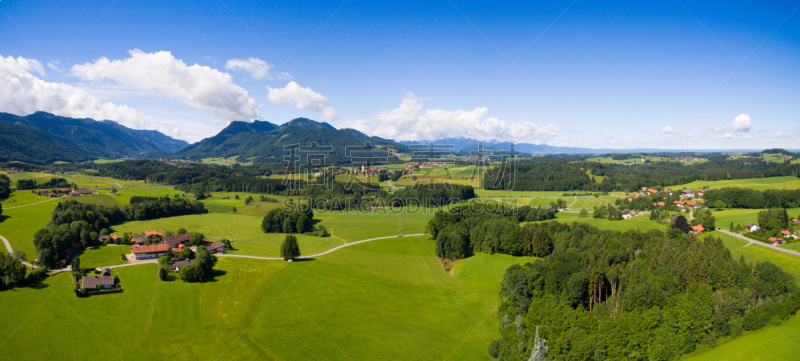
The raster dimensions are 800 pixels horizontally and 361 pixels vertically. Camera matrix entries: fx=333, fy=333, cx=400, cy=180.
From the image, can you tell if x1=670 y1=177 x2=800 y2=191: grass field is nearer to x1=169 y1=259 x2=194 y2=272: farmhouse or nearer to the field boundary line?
x1=169 y1=259 x2=194 y2=272: farmhouse

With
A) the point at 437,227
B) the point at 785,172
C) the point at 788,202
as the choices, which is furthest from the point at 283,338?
the point at 785,172

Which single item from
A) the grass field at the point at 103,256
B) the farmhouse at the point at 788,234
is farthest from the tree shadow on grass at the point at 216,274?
the farmhouse at the point at 788,234

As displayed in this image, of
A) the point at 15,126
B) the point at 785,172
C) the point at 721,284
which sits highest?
the point at 15,126

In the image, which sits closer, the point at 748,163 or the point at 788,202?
the point at 788,202

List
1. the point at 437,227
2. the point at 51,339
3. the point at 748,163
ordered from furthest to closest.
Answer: the point at 748,163, the point at 437,227, the point at 51,339

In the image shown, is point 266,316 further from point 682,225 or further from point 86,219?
point 682,225

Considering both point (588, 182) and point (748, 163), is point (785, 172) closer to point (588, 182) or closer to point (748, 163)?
point (588, 182)
